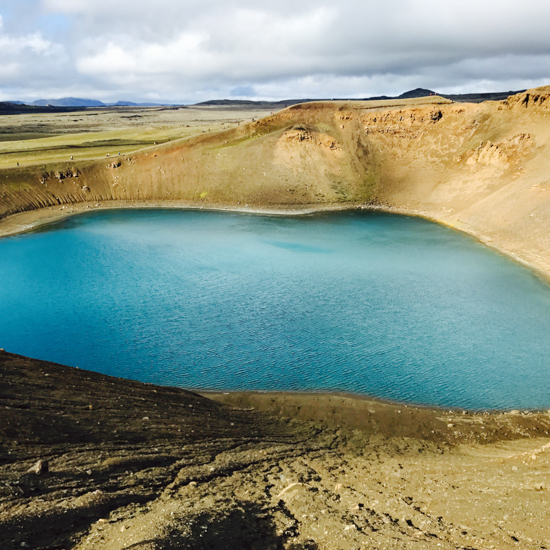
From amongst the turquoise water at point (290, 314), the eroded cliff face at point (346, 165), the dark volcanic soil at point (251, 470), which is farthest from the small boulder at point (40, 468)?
the eroded cliff face at point (346, 165)

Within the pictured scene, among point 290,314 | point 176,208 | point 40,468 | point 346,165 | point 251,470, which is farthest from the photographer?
point 346,165

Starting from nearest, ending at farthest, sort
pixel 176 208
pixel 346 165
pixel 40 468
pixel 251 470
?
pixel 40 468 → pixel 251 470 → pixel 176 208 → pixel 346 165

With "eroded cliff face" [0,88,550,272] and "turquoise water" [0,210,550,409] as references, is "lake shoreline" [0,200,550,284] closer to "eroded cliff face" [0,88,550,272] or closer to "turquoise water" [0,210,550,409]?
"eroded cliff face" [0,88,550,272]

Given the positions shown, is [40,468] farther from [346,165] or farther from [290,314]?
[346,165]

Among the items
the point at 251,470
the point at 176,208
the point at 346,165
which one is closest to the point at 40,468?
the point at 251,470

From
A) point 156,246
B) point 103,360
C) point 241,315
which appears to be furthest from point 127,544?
point 156,246

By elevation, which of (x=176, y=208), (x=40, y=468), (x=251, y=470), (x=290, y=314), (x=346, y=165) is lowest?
(x=251, y=470)

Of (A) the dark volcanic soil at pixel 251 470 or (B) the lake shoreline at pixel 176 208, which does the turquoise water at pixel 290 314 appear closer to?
(A) the dark volcanic soil at pixel 251 470
